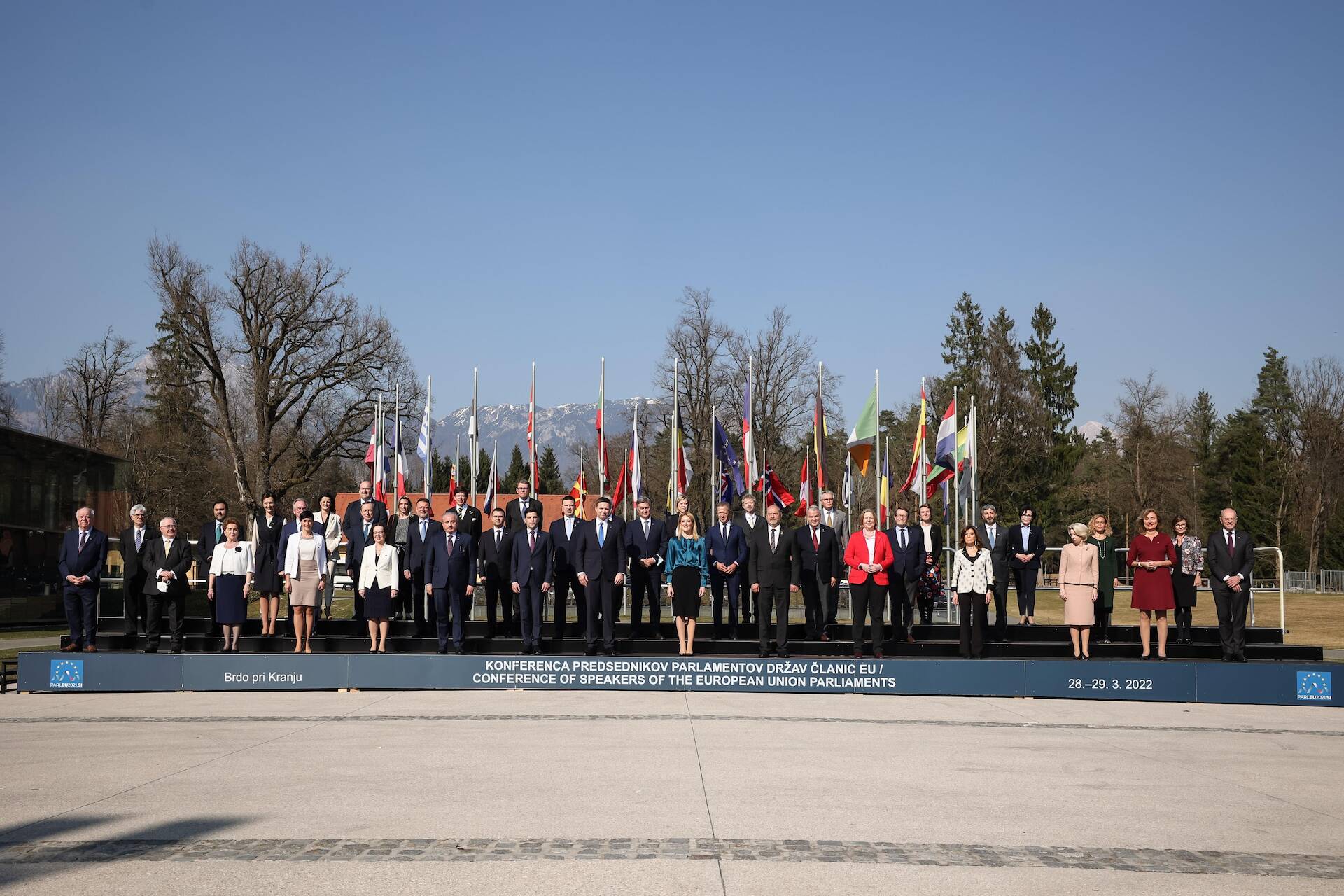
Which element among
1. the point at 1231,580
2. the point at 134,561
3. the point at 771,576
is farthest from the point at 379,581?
the point at 1231,580

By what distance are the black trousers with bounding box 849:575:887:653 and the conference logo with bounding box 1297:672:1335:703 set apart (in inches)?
198

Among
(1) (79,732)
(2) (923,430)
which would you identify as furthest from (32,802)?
(2) (923,430)

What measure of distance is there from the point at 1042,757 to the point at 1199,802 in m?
1.81

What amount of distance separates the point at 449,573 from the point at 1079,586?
827cm

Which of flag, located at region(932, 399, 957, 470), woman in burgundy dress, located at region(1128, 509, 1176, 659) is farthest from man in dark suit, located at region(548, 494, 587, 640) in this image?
flag, located at region(932, 399, 957, 470)

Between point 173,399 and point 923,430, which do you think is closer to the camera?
point 923,430

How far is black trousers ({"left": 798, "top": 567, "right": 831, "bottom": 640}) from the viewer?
15.2 meters

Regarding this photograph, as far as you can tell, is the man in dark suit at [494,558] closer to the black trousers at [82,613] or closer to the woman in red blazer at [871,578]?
the woman in red blazer at [871,578]

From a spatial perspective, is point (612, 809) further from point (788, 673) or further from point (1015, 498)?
point (1015, 498)

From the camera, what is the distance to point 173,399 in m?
57.8

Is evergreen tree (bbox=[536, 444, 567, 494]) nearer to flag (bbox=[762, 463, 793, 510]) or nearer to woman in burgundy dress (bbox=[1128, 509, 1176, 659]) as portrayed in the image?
flag (bbox=[762, 463, 793, 510])

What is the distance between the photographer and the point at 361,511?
15680 millimetres

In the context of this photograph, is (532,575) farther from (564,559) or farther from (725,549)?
(725,549)

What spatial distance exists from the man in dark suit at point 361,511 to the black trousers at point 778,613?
5.50m
